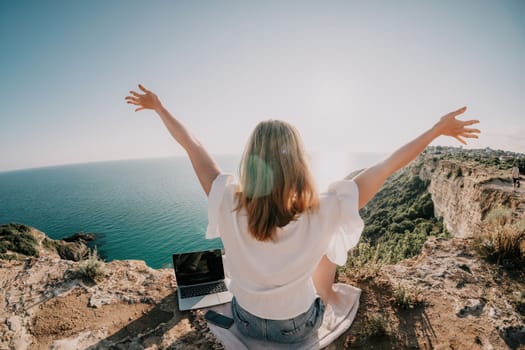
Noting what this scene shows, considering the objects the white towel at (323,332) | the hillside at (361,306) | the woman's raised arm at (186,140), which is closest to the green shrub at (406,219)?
the hillside at (361,306)

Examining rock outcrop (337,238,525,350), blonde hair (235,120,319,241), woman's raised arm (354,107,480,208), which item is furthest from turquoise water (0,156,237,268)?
woman's raised arm (354,107,480,208)

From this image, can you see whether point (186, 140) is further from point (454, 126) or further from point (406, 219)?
point (406, 219)

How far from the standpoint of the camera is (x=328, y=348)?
232 cm

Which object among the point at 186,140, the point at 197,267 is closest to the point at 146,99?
the point at 186,140

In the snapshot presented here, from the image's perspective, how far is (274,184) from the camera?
→ 1.60m

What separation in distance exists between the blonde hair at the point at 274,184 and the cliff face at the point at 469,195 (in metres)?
9.03

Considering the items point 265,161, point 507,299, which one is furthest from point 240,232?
point 507,299

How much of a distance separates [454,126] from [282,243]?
6.21 feet

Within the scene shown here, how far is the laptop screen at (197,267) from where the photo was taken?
10.8ft

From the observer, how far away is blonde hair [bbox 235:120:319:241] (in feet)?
5.22

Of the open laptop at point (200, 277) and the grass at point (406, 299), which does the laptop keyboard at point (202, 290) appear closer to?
the open laptop at point (200, 277)

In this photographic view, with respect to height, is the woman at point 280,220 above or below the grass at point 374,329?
above

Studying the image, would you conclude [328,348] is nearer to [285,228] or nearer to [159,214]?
[285,228]

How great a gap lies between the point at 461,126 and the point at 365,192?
1.30 m
